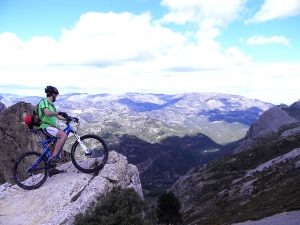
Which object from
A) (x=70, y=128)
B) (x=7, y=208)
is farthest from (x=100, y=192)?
(x=7, y=208)

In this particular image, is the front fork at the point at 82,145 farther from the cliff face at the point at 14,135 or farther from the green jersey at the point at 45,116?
the cliff face at the point at 14,135

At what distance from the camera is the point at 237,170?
14725 centimetres

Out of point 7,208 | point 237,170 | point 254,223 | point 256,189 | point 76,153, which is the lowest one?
point 237,170

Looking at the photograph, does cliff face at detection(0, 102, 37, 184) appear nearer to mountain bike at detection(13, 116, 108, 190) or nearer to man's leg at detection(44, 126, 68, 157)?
mountain bike at detection(13, 116, 108, 190)

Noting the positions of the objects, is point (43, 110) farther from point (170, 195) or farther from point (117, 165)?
point (170, 195)

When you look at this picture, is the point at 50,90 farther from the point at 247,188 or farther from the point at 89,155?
the point at 247,188

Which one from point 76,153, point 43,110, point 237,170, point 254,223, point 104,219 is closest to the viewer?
point 104,219

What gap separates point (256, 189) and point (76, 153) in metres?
73.7

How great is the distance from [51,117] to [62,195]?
4.71 m

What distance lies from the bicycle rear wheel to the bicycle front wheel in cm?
204

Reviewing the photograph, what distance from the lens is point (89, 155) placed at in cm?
2286

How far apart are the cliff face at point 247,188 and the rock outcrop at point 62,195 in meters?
33.2

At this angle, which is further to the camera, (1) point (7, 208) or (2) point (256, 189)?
(2) point (256, 189)

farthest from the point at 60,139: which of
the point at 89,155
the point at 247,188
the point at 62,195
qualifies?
the point at 247,188
